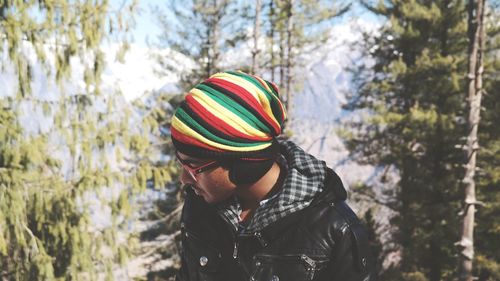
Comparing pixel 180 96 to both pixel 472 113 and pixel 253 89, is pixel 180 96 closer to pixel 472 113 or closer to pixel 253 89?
pixel 472 113

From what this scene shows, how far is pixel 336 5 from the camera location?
60.1 ft

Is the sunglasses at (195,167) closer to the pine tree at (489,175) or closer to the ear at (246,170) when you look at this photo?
the ear at (246,170)

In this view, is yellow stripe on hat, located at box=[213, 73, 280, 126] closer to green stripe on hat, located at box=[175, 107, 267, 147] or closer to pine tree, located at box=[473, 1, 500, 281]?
green stripe on hat, located at box=[175, 107, 267, 147]

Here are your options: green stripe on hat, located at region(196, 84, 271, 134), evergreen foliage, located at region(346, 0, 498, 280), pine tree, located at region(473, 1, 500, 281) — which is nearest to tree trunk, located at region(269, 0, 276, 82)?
evergreen foliage, located at region(346, 0, 498, 280)

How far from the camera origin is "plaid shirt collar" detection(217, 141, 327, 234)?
1.56m

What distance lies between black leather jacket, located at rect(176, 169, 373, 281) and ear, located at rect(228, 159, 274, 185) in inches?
6.6

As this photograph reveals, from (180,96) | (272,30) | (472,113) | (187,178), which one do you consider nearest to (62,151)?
(187,178)

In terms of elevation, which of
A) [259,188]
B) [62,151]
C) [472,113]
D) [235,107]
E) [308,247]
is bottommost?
[472,113]

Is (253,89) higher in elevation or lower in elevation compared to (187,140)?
higher

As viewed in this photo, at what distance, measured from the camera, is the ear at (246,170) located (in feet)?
5.08

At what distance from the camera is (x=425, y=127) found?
14.2 m

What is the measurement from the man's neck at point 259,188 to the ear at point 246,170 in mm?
43

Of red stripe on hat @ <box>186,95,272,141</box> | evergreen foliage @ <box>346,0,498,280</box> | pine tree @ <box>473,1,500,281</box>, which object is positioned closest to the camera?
red stripe on hat @ <box>186,95,272,141</box>

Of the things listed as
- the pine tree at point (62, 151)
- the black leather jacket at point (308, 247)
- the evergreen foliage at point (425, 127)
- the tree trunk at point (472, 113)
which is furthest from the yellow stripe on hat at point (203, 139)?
the evergreen foliage at point (425, 127)
